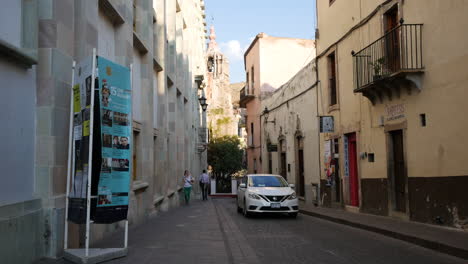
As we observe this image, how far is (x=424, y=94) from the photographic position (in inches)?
474

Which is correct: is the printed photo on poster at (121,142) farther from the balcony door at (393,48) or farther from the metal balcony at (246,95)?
the metal balcony at (246,95)

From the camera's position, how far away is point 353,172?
17734 mm

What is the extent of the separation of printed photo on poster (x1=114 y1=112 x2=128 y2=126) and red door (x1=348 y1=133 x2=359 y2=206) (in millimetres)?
11226

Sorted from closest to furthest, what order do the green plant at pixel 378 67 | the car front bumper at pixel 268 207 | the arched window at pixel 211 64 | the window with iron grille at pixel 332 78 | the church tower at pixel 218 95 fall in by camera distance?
1. the green plant at pixel 378 67
2. the car front bumper at pixel 268 207
3. the window with iron grille at pixel 332 78
4. the church tower at pixel 218 95
5. the arched window at pixel 211 64

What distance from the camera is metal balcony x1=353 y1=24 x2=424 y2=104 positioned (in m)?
12.2

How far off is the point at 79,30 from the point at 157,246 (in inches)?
170

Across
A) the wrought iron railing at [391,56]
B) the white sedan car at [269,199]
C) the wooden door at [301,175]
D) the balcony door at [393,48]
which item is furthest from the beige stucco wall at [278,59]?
the balcony door at [393,48]

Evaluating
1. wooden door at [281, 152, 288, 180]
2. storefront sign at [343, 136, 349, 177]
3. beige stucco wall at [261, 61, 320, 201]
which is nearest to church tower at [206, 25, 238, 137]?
beige stucco wall at [261, 61, 320, 201]

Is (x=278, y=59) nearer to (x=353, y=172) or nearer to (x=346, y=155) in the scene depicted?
(x=346, y=155)

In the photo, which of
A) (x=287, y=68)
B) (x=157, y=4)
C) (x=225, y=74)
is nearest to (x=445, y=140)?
(x=157, y=4)

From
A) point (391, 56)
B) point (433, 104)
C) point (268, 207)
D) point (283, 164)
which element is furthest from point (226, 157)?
point (433, 104)

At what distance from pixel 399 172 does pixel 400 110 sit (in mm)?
1849

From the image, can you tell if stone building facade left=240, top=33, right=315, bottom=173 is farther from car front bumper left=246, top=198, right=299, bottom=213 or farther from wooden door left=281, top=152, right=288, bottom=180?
car front bumper left=246, top=198, right=299, bottom=213

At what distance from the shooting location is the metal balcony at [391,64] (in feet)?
40.0
